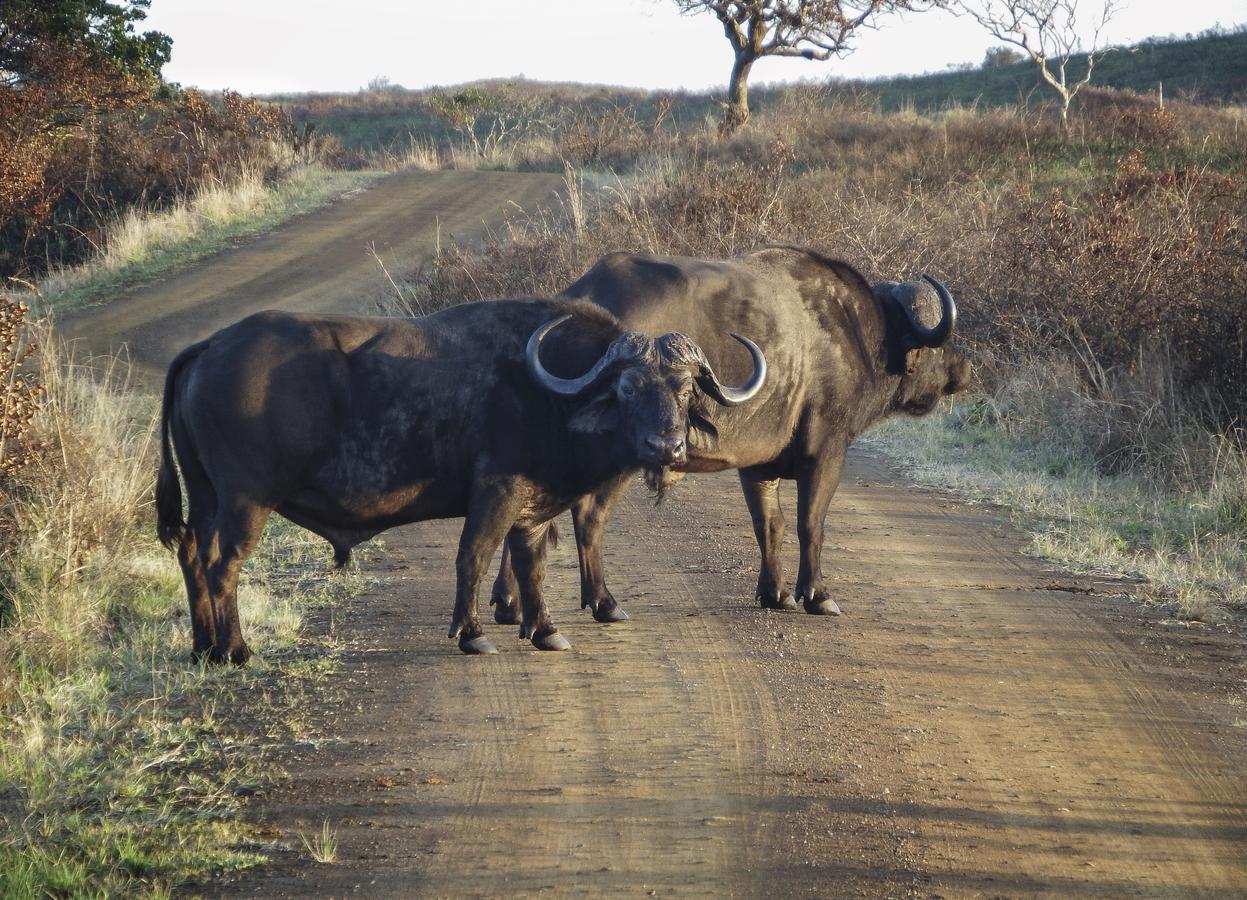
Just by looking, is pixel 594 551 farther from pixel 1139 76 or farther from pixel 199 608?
pixel 1139 76

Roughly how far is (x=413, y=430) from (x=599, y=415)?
3.22ft

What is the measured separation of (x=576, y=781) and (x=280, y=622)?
2.75 m

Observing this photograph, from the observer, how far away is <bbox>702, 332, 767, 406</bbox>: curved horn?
7203mm

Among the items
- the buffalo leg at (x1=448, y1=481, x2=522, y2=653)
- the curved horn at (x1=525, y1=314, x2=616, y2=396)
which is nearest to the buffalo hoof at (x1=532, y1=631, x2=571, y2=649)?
the buffalo leg at (x1=448, y1=481, x2=522, y2=653)

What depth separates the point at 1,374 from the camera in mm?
7652

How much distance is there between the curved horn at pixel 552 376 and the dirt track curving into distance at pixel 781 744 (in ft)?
4.75

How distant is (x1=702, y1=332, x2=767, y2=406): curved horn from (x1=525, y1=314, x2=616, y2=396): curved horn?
0.57 meters

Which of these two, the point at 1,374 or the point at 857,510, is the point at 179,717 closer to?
the point at 1,374

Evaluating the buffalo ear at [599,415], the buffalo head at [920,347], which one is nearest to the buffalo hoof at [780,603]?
the buffalo ear at [599,415]

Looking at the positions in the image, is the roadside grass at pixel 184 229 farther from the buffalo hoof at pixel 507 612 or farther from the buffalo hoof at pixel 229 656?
the buffalo hoof at pixel 229 656

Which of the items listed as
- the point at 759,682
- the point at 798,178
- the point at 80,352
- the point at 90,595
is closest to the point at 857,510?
the point at 759,682

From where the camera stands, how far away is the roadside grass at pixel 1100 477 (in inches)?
354

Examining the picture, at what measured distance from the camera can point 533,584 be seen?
24.0 ft

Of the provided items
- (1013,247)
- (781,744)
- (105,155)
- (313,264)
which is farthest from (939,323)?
(105,155)
